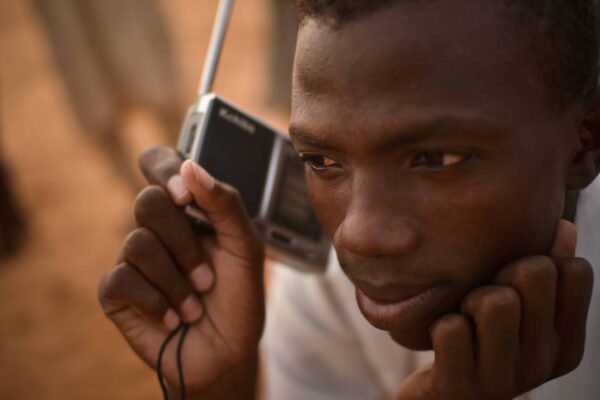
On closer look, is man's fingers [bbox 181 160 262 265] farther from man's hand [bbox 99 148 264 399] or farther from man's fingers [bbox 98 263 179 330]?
man's fingers [bbox 98 263 179 330]

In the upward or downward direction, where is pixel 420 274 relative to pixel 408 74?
downward

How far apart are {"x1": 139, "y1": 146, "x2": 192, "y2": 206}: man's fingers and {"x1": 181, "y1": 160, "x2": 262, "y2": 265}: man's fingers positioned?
0.02 metres

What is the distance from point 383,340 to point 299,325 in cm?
27

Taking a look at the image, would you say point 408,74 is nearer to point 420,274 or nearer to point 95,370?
point 420,274

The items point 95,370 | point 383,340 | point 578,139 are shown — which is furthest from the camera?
point 95,370

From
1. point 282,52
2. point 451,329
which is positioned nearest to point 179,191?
point 451,329

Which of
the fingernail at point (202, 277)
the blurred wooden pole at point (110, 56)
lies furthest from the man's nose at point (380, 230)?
the blurred wooden pole at point (110, 56)

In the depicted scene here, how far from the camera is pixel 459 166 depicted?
3.70 feet

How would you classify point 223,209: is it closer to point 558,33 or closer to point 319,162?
point 319,162

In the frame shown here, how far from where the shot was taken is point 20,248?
14.9 ft

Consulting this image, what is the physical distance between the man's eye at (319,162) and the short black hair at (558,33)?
0.78 feet

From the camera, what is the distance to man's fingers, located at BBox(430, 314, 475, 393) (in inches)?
45.6

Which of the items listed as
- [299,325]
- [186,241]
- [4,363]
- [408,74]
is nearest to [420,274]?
[408,74]

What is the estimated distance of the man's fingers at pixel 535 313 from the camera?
44.8 inches
